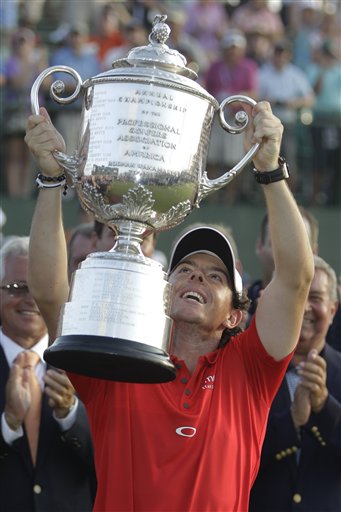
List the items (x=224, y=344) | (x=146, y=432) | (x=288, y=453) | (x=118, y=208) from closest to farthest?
(x=118, y=208) → (x=146, y=432) → (x=224, y=344) → (x=288, y=453)

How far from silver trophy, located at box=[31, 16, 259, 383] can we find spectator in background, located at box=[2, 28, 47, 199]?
8.18 m

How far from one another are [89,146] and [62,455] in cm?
217

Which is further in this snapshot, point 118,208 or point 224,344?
point 224,344

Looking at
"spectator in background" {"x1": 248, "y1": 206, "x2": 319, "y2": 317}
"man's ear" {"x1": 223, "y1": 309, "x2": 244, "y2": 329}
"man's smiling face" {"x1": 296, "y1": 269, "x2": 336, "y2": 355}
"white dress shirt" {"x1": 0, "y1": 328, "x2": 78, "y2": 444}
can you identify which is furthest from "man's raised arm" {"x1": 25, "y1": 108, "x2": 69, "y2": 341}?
"spectator in background" {"x1": 248, "y1": 206, "x2": 319, "y2": 317}

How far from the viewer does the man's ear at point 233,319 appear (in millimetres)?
4793

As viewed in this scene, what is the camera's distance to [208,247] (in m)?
4.83

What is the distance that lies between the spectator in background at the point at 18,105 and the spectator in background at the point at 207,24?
1.90 meters

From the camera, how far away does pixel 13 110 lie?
12508mm

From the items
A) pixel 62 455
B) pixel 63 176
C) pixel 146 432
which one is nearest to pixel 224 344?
pixel 146 432

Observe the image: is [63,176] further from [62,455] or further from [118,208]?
[62,455]

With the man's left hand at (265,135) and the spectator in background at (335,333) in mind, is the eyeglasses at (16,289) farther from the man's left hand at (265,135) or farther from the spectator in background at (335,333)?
the man's left hand at (265,135)

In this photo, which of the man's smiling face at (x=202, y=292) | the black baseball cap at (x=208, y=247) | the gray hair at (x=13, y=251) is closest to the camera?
the man's smiling face at (x=202, y=292)

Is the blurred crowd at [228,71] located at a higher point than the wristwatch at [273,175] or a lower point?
higher

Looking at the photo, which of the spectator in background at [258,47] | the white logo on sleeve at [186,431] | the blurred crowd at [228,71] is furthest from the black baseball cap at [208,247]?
the spectator in background at [258,47]
